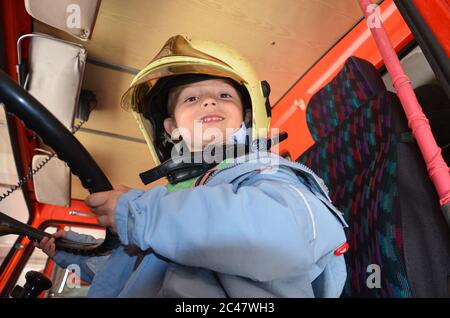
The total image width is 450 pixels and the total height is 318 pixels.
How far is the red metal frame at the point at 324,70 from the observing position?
1.15 meters

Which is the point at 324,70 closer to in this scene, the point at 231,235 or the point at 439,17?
the point at 439,17

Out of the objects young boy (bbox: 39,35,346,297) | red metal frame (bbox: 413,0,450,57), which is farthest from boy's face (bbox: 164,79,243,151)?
red metal frame (bbox: 413,0,450,57)

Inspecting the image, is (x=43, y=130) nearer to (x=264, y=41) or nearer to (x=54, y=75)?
(x=54, y=75)

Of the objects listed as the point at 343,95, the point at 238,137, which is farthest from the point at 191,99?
the point at 343,95

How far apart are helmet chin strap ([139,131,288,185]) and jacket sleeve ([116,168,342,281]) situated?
306mm

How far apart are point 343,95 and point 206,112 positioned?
468 millimetres

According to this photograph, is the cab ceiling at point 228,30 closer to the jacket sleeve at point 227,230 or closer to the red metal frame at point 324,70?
the red metal frame at point 324,70

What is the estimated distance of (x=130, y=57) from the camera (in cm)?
146

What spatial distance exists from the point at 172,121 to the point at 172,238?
0.76m

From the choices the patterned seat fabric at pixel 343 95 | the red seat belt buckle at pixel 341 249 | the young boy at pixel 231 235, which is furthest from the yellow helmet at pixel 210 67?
the red seat belt buckle at pixel 341 249

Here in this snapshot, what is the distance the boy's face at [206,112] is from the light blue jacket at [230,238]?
1.20 feet

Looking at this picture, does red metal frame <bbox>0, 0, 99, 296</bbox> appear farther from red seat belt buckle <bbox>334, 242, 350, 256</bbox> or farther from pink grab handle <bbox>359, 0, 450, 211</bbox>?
pink grab handle <bbox>359, 0, 450, 211</bbox>

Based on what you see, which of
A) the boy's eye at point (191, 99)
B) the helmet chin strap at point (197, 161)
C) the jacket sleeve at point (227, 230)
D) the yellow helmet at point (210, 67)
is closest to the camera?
the jacket sleeve at point (227, 230)

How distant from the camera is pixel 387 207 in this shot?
0.72 m
